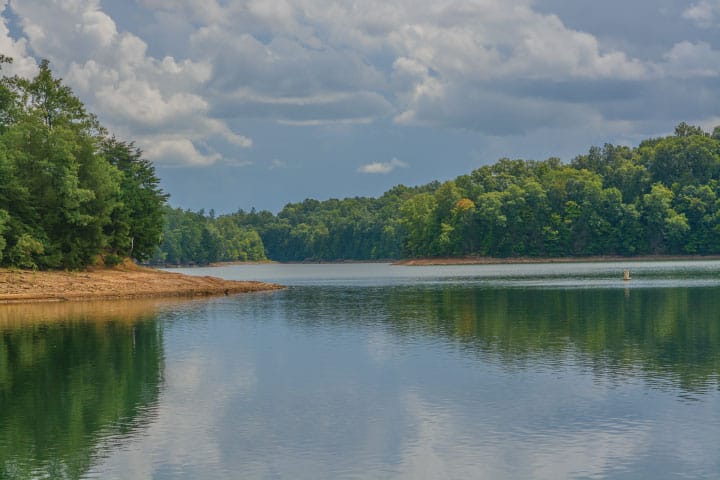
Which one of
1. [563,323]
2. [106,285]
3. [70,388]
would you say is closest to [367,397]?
[70,388]

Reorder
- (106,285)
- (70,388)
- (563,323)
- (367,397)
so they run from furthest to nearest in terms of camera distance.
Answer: (106,285) → (563,323) → (70,388) → (367,397)

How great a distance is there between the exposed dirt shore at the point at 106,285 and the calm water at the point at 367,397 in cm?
2077

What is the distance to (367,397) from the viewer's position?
30500mm

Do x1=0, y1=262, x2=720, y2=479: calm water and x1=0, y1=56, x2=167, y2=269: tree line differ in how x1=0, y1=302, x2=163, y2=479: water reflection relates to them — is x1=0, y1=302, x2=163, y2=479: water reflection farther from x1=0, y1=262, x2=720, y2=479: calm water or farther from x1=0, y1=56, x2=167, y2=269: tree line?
x1=0, y1=56, x2=167, y2=269: tree line

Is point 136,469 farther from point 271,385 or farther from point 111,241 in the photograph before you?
point 111,241

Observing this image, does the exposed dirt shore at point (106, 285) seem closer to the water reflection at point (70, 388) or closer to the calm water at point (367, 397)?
the water reflection at point (70, 388)

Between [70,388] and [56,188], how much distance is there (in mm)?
58785

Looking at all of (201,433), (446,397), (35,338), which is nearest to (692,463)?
(446,397)

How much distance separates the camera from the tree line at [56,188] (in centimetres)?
8350

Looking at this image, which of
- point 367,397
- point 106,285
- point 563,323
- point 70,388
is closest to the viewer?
point 367,397

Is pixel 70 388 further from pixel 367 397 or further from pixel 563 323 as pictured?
pixel 563 323

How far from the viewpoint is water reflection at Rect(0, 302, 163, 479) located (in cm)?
2322

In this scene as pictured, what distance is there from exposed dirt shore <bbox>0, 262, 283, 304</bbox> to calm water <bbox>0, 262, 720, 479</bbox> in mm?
20769

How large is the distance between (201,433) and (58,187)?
67.8 m
